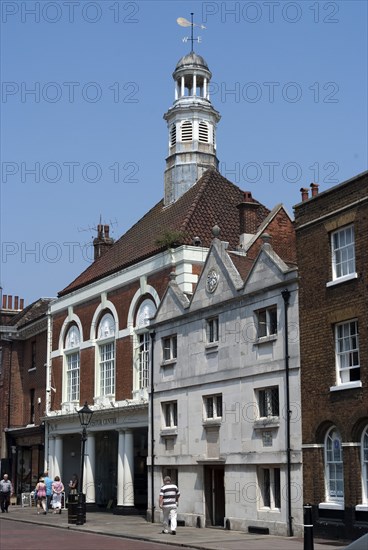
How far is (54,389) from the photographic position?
44.7m

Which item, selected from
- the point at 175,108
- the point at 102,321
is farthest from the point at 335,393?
the point at 175,108

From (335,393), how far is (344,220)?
4576mm

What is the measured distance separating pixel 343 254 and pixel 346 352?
8.65 ft

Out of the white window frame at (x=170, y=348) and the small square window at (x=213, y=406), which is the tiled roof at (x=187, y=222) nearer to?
the white window frame at (x=170, y=348)

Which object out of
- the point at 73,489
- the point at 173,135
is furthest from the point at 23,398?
the point at 173,135

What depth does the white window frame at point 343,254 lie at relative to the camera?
22.9m

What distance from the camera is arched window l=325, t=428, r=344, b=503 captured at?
74.1ft

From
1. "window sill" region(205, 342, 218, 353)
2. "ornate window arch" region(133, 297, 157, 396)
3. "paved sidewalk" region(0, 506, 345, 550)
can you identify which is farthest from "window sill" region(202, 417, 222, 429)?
"ornate window arch" region(133, 297, 157, 396)

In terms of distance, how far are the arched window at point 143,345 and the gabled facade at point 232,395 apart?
11.1 feet

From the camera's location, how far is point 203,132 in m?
43.3

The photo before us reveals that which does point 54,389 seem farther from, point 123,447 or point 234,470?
point 234,470

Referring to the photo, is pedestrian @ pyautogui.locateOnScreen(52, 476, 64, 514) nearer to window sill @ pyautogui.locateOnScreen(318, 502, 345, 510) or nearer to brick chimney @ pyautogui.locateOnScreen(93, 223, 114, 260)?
brick chimney @ pyautogui.locateOnScreen(93, 223, 114, 260)

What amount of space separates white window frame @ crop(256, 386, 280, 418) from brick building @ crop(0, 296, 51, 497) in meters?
22.2

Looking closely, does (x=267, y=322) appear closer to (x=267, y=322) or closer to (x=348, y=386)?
(x=267, y=322)
